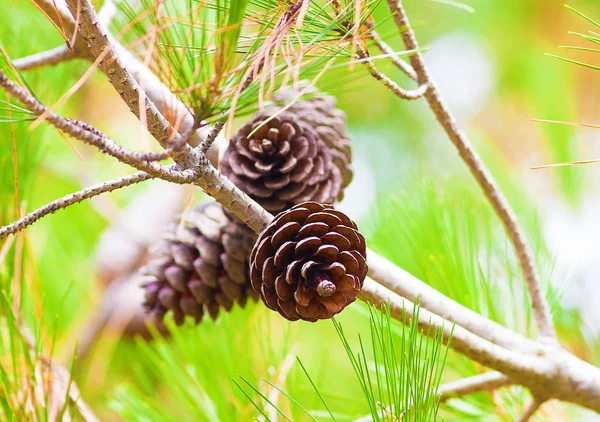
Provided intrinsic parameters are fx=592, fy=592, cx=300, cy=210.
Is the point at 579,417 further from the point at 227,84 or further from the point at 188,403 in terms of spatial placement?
the point at 227,84

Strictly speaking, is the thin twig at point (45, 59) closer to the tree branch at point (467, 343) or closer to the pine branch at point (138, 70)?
the pine branch at point (138, 70)

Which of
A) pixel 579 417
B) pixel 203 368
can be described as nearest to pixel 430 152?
pixel 579 417

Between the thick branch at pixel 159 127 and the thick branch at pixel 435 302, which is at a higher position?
the thick branch at pixel 159 127

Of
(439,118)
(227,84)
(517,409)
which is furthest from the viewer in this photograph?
(517,409)

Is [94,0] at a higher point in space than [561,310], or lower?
higher

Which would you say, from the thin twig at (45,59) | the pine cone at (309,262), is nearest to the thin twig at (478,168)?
the pine cone at (309,262)
